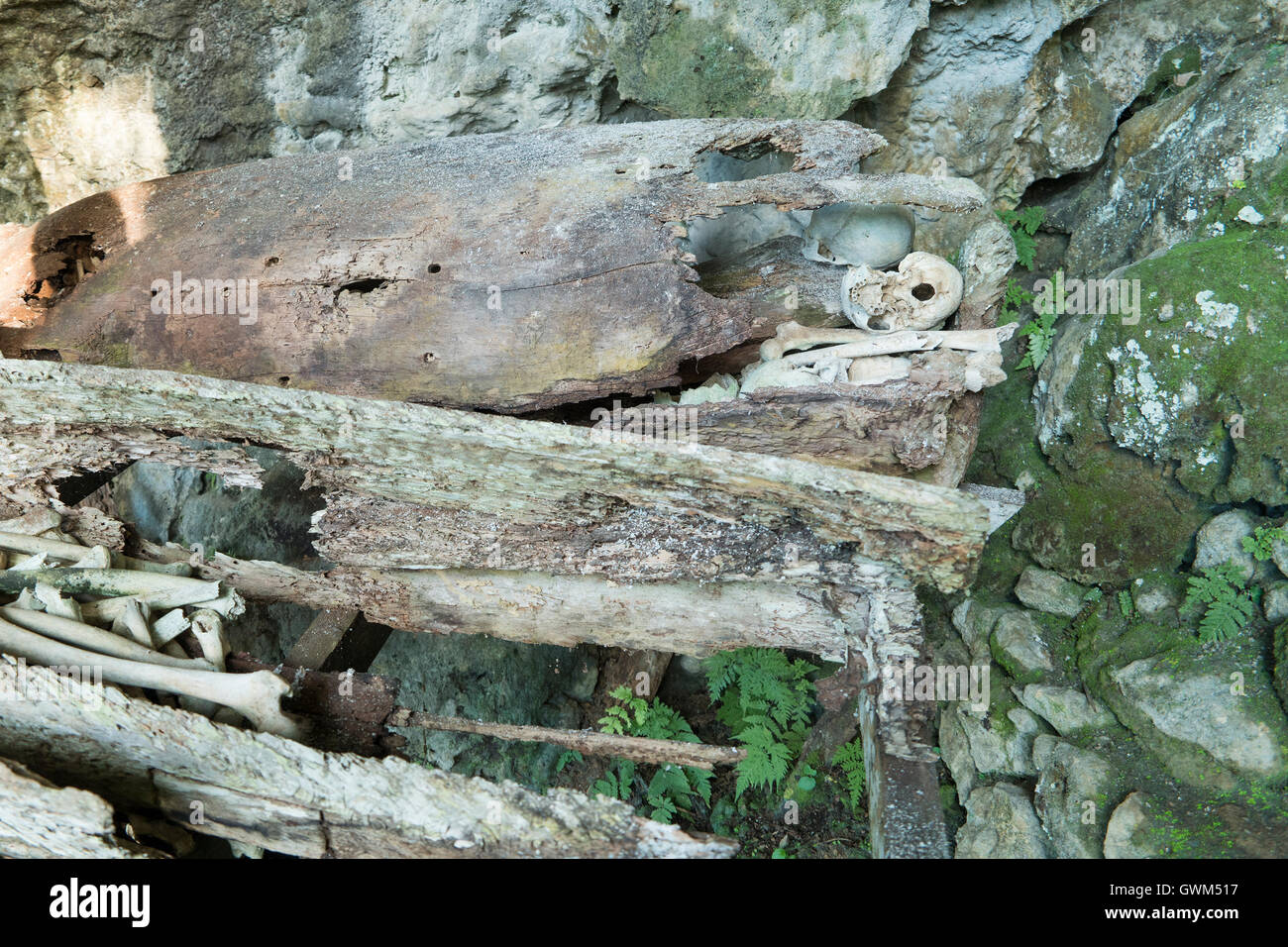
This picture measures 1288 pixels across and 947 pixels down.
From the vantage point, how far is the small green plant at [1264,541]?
326cm

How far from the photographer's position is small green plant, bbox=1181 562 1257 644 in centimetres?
328

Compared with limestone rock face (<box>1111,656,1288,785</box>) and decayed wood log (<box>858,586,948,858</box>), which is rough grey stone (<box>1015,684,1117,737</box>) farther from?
decayed wood log (<box>858,586,948,858</box>)

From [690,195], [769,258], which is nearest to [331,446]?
[690,195]

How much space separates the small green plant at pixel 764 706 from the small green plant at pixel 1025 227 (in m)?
2.35

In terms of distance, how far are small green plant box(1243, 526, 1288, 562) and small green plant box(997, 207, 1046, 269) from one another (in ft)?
5.64

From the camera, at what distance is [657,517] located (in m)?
2.71

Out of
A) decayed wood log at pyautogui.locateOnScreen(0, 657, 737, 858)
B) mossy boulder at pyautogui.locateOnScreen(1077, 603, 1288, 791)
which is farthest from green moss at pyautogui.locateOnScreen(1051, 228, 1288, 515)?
decayed wood log at pyautogui.locateOnScreen(0, 657, 737, 858)

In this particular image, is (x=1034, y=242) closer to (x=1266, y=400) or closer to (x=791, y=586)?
(x=1266, y=400)

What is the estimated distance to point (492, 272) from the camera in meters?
3.17

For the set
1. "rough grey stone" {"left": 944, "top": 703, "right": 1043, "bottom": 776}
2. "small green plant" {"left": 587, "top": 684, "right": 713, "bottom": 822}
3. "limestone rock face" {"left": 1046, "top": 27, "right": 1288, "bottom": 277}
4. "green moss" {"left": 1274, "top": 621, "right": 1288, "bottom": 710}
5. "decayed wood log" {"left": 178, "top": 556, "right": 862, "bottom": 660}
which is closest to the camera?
"decayed wood log" {"left": 178, "top": 556, "right": 862, "bottom": 660}

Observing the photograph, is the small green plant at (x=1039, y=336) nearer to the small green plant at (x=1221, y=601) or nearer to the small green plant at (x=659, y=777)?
the small green plant at (x=1221, y=601)

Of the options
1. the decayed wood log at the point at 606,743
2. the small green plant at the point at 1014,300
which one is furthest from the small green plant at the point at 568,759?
the small green plant at the point at 1014,300

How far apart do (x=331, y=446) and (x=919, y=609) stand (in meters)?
1.87

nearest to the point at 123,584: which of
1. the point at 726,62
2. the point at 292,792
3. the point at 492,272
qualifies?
the point at 292,792
